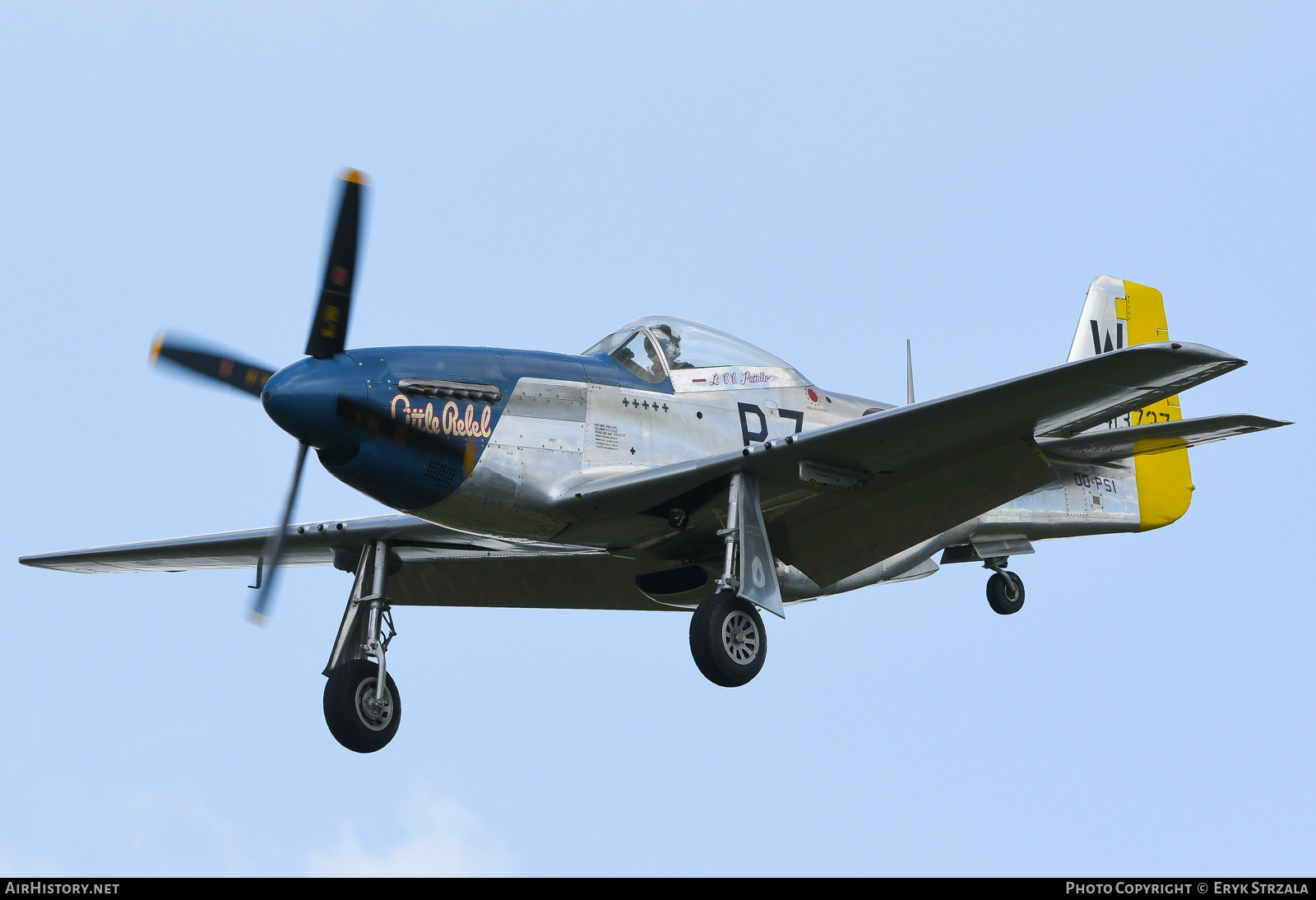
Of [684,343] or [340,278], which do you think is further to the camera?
[684,343]

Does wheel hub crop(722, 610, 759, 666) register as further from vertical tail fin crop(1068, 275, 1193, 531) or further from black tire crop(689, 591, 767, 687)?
vertical tail fin crop(1068, 275, 1193, 531)

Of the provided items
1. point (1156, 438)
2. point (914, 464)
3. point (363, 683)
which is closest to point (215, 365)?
point (363, 683)

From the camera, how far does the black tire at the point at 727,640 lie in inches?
408

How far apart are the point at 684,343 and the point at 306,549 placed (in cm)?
427

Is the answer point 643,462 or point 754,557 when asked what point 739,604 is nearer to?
point 754,557

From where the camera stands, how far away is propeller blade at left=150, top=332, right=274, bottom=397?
11086 millimetres

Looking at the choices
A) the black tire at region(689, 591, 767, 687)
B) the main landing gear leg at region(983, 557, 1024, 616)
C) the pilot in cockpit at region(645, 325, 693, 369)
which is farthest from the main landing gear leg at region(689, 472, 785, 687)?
the main landing gear leg at region(983, 557, 1024, 616)

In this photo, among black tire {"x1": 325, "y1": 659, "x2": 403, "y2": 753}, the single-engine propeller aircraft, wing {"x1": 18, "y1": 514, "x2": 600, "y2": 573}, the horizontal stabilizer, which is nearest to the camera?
the single-engine propeller aircraft

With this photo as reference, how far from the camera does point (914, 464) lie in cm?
1128

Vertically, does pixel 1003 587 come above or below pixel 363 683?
above

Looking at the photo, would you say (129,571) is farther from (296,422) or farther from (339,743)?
(296,422)

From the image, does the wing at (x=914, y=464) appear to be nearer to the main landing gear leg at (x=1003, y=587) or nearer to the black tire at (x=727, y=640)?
the black tire at (x=727, y=640)

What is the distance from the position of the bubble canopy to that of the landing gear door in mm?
1591
